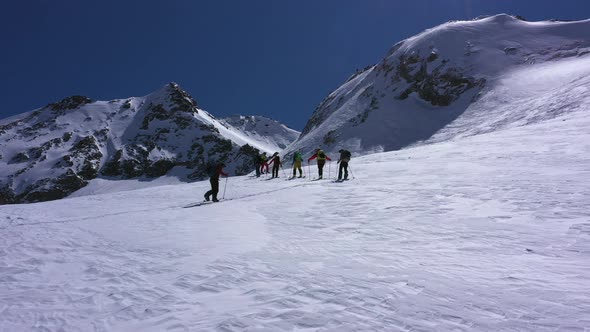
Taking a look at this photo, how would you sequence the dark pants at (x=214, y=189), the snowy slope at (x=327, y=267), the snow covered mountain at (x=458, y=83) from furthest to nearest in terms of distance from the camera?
the snow covered mountain at (x=458, y=83)
the dark pants at (x=214, y=189)
the snowy slope at (x=327, y=267)

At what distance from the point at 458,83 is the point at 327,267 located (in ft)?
256

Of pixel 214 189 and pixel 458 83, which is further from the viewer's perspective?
pixel 458 83

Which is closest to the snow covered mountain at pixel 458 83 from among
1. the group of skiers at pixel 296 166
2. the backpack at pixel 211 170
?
the group of skiers at pixel 296 166

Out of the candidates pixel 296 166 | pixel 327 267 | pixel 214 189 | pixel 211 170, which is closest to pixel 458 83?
pixel 296 166

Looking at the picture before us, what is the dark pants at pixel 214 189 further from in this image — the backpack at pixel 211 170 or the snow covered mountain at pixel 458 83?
the snow covered mountain at pixel 458 83

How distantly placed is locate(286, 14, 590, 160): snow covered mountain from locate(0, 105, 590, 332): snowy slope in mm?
39344

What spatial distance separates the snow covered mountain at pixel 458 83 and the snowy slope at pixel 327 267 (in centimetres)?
3934

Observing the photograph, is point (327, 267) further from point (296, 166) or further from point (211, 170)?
point (296, 166)

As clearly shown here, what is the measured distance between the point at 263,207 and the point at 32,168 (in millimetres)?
215275

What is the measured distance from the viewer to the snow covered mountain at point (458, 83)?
5684 centimetres

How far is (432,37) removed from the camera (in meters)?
91.2

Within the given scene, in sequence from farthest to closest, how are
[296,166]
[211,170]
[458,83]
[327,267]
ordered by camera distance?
[458,83] < [296,166] < [211,170] < [327,267]

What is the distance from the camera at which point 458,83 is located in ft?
242

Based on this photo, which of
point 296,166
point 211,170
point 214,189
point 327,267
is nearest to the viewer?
point 327,267
